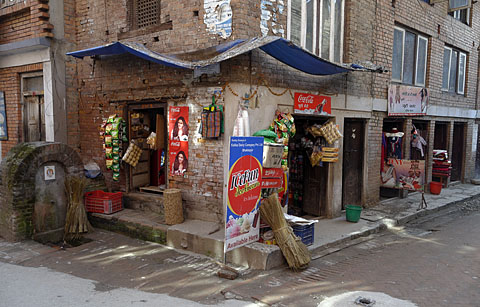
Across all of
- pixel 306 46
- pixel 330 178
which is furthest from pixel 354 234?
pixel 306 46

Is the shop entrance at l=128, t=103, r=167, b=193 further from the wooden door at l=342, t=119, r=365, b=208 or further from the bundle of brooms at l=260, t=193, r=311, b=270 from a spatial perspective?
the wooden door at l=342, t=119, r=365, b=208

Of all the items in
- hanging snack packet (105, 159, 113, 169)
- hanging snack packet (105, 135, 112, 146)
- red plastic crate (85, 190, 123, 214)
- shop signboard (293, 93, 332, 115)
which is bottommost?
red plastic crate (85, 190, 123, 214)

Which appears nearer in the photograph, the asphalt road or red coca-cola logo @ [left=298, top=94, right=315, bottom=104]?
the asphalt road

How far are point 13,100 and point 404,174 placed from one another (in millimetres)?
11138

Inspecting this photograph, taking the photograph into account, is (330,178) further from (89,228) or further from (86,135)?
(86,135)

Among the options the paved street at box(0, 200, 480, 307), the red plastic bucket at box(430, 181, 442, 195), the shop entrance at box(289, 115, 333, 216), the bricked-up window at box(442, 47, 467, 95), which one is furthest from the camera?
the bricked-up window at box(442, 47, 467, 95)

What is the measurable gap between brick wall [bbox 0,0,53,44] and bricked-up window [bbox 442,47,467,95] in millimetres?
12865

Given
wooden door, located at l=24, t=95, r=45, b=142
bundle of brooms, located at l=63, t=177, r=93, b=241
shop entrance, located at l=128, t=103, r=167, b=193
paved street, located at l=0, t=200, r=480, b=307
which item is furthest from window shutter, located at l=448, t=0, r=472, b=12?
wooden door, located at l=24, t=95, r=45, b=142

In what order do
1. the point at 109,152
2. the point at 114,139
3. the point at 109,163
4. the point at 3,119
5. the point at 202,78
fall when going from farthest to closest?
the point at 3,119 → the point at 109,163 → the point at 109,152 → the point at 114,139 → the point at 202,78

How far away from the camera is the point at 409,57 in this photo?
1142 centimetres

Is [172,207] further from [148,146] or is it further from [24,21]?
[24,21]

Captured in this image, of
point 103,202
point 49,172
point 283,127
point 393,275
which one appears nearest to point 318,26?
point 283,127

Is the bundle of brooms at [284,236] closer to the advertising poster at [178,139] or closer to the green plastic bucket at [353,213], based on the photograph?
the advertising poster at [178,139]

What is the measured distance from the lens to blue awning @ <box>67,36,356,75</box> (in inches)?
234
